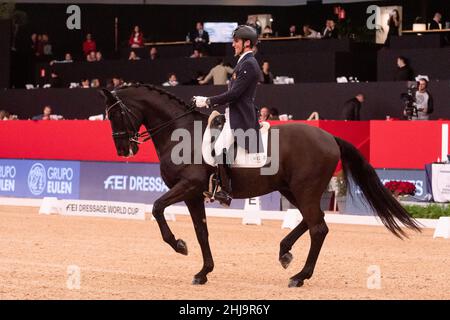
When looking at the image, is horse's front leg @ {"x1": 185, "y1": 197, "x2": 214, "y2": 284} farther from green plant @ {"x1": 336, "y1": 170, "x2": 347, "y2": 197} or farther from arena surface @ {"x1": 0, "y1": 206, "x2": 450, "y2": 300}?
green plant @ {"x1": 336, "y1": 170, "x2": 347, "y2": 197}

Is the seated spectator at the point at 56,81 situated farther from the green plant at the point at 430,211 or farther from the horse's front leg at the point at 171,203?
the horse's front leg at the point at 171,203

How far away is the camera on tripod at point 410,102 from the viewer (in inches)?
716

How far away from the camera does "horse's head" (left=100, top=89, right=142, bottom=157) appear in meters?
9.17

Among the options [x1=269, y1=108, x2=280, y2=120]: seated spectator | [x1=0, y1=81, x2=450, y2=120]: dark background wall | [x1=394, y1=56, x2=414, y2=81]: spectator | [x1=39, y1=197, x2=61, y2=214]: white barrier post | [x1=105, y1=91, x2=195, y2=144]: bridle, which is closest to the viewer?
[x1=105, y1=91, x2=195, y2=144]: bridle

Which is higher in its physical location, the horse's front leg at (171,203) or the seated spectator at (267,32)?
the seated spectator at (267,32)

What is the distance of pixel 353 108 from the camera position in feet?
61.8

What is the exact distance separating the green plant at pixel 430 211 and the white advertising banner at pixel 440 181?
1.02 feet

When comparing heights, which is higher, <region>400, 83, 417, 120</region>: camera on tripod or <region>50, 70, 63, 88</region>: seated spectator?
<region>400, 83, 417, 120</region>: camera on tripod

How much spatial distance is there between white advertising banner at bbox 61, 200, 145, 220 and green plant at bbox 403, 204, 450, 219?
462cm

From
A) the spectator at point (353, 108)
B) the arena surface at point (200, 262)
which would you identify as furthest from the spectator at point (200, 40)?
the arena surface at point (200, 262)

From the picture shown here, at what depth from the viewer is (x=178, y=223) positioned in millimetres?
16031

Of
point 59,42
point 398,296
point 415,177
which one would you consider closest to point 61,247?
point 398,296

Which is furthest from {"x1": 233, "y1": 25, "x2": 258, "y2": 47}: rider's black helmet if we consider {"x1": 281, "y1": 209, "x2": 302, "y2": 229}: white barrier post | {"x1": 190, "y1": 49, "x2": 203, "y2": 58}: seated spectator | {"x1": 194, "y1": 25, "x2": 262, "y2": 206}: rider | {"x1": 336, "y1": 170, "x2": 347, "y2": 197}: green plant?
{"x1": 190, "y1": 49, "x2": 203, "y2": 58}: seated spectator

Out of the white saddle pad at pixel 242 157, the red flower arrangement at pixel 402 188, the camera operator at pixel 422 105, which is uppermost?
the white saddle pad at pixel 242 157
